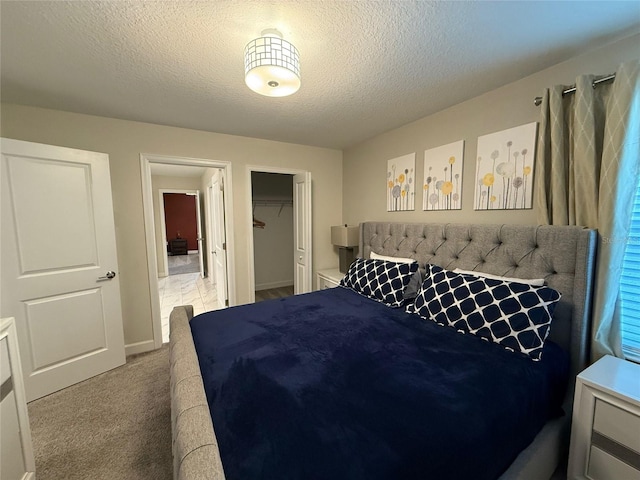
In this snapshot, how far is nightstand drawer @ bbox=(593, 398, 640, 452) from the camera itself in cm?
102

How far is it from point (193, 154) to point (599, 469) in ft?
12.1

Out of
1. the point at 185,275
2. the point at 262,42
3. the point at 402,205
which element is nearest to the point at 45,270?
the point at 262,42

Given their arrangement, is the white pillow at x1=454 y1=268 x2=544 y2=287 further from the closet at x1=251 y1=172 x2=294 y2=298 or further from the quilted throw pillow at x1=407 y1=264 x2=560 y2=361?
the closet at x1=251 y1=172 x2=294 y2=298

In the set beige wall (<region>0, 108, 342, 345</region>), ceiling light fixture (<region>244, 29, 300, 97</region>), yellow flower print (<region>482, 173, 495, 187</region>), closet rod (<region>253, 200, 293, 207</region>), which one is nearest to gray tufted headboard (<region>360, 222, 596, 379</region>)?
yellow flower print (<region>482, 173, 495, 187</region>)

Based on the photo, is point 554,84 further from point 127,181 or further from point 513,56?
point 127,181

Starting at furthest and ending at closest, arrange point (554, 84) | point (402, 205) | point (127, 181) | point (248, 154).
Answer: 1. point (248, 154)
2. point (402, 205)
3. point (127, 181)
4. point (554, 84)

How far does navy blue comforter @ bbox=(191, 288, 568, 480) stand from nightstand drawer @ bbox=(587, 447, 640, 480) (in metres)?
0.19

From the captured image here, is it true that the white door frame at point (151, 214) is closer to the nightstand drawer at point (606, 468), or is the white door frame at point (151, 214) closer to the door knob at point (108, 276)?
the door knob at point (108, 276)

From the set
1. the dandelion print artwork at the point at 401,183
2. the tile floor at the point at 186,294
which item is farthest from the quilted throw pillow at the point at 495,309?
the tile floor at the point at 186,294

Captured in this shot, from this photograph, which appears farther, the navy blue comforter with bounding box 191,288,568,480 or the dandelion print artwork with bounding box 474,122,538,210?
A: the dandelion print artwork with bounding box 474,122,538,210

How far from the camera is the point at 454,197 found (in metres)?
2.22

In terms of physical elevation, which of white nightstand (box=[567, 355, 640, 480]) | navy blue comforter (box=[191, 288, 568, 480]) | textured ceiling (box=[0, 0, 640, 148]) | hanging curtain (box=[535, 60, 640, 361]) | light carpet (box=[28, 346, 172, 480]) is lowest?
light carpet (box=[28, 346, 172, 480])

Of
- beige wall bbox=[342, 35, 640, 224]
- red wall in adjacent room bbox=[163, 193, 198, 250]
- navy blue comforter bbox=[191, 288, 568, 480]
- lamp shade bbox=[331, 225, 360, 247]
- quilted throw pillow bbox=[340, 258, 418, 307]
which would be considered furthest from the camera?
red wall in adjacent room bbox=[163, 193, 198, 250]

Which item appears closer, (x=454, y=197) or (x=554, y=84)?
(x=554, y=84)
